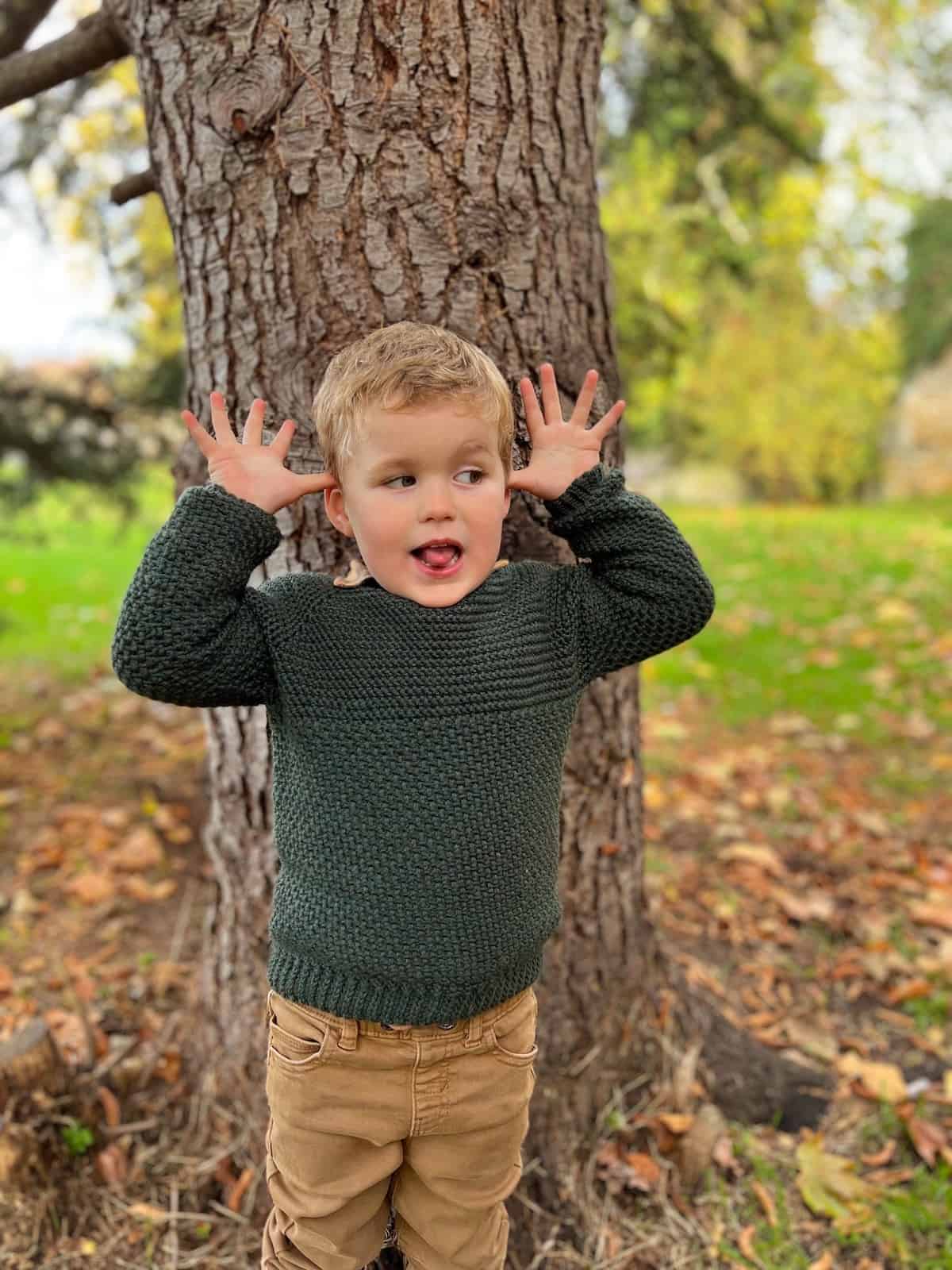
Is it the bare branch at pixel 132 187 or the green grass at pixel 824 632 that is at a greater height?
the bare branch at pixel 132 187

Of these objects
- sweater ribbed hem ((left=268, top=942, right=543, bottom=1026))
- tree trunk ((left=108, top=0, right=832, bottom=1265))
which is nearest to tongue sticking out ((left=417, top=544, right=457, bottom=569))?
tree trunk ((left=108, top=0, right=832, bottom=1265))

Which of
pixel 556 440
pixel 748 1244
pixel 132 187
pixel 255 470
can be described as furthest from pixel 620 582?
pixel 748 1244

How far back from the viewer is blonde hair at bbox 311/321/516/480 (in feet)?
5.41

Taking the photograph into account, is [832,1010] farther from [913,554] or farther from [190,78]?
[913,554]

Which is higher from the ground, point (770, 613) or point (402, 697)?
point (402, 697)

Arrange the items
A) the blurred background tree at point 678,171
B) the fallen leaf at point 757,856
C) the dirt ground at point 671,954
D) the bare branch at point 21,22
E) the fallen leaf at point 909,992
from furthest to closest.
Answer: the blurred background tree at point 678,171 → the fallen leaf at point 757,856 → the fallen leaf at point 909,992 → the bare branch at point 21,22 → the dirt ground at point 671,954

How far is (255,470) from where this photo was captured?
1.77 metres

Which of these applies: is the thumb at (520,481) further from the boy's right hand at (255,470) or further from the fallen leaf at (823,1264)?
the fallen leaf at (823,1264)

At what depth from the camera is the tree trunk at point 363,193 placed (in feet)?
6.47

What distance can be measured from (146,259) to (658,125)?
2.67 m

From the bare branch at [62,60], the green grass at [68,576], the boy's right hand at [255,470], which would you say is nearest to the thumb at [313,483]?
the boy's right hand at [255,470]

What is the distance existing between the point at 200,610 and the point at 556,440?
0.73m

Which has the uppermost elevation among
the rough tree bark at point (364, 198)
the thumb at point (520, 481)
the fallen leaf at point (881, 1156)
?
the rough tree bark at point (364, 198)

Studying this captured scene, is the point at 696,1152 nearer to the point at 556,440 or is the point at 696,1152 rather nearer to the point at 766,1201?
the point at 766,1201
